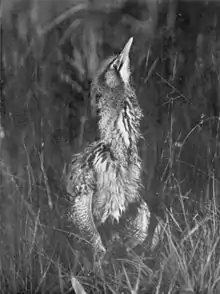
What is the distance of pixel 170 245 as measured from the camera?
222cm

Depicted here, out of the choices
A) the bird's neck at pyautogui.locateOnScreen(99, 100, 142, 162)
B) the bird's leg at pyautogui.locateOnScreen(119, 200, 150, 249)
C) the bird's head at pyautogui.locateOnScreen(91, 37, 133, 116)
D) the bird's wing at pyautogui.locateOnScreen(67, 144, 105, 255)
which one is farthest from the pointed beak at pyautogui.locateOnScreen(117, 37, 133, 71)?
the bird's leg at pyautogui.locateOnScreen(119, 200, 150, 249)

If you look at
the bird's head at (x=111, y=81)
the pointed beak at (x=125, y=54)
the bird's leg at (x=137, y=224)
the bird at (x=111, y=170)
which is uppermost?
the pointed beak at (x=125, y=54)

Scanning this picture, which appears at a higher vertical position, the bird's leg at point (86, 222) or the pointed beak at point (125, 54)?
the pointed beak at point (125, 54)

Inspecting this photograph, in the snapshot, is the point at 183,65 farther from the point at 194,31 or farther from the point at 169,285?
the point at 169,285

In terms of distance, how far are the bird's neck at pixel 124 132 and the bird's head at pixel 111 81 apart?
0.09ft

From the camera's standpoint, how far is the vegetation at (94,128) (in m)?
2.23

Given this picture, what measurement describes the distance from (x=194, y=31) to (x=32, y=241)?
2.54 feet

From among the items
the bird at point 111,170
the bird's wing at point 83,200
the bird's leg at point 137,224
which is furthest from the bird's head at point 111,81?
the bird's leg at point 137,224

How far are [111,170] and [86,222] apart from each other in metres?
0.17

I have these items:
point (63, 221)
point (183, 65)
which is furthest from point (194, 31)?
point (63, 221)

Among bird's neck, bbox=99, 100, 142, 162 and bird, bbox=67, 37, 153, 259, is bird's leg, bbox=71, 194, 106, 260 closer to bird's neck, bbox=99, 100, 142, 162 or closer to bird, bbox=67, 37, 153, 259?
bird, bbox=67, 37, 153, 259

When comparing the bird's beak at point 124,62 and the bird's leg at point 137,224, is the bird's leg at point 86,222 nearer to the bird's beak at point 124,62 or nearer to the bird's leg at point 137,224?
the bird's leg at point 137,224

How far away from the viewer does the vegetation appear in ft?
7.32

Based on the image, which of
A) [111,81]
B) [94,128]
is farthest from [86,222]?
[111,81]
